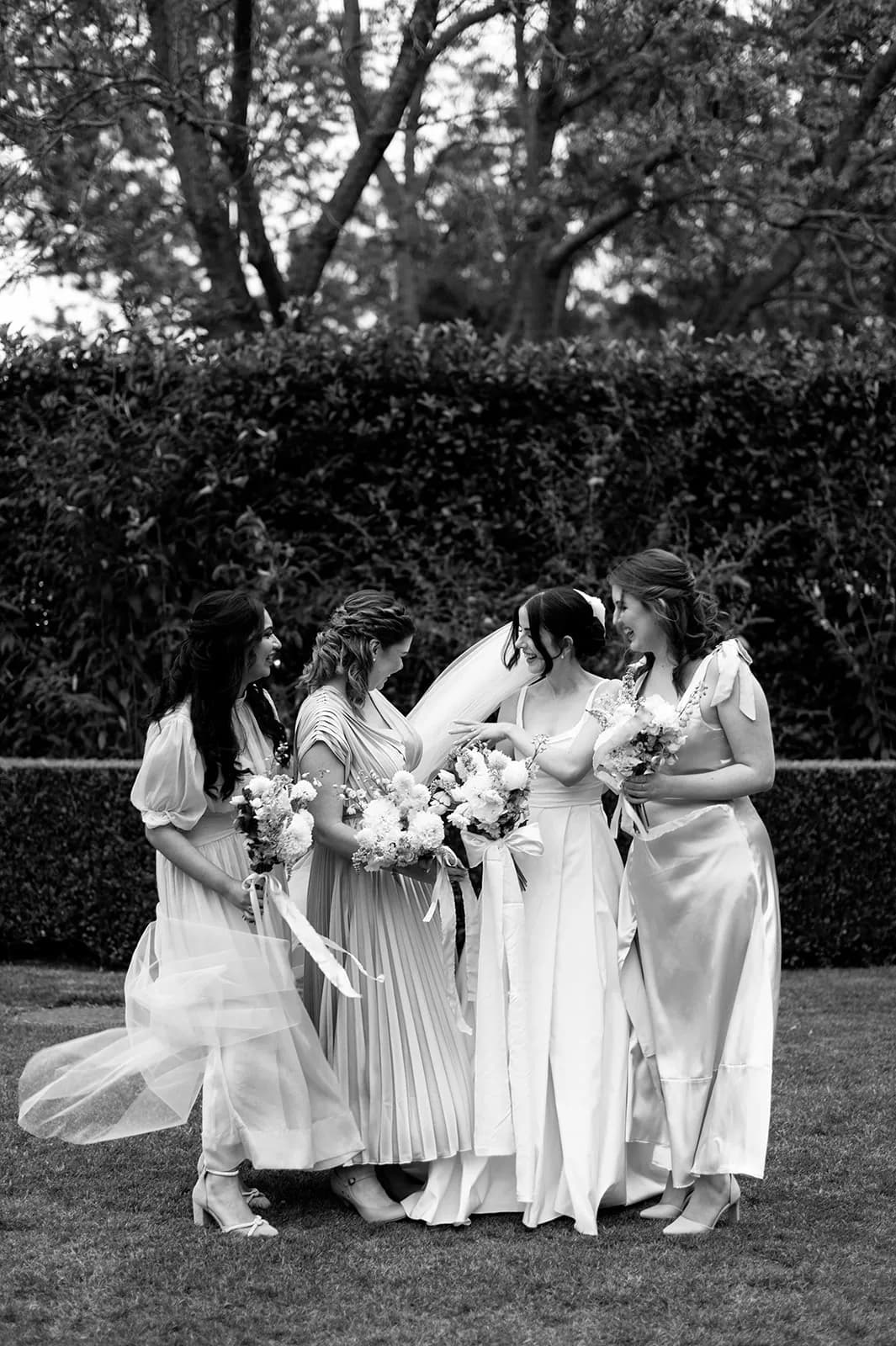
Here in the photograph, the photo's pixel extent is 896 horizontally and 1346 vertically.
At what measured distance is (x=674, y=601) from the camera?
4461 mm

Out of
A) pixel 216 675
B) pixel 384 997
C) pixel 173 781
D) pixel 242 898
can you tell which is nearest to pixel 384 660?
pixel 216 675

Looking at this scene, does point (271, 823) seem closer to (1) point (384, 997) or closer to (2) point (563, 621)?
(1) point (384, 997)

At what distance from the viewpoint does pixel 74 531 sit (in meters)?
9.27

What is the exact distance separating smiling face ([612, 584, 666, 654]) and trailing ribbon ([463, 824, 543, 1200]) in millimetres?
682

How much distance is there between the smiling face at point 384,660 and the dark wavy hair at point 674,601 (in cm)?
71

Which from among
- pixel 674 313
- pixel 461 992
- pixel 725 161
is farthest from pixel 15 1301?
pixel 674 313

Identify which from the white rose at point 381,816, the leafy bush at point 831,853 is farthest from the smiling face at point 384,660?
the leafy bush at point 831,853

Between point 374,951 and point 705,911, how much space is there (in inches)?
41.8

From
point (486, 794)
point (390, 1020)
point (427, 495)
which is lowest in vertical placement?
point (390, 1020)

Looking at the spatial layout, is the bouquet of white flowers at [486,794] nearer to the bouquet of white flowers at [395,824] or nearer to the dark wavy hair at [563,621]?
the bouquet of white flowers at [395,824]

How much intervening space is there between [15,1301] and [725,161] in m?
11.2

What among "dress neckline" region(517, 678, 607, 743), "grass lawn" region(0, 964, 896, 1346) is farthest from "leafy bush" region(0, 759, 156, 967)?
"dress neckline" region(517, 678, 607, 743)

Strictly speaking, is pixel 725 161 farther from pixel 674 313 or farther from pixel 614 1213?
pixel 614 1213

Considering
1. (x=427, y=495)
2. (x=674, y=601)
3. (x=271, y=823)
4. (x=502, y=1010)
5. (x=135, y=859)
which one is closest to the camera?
(x=271, y=823)
